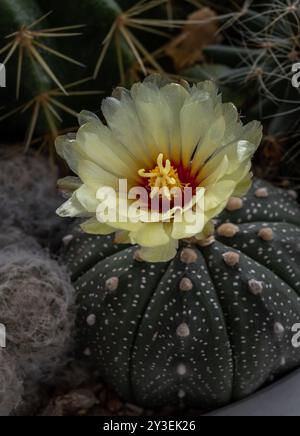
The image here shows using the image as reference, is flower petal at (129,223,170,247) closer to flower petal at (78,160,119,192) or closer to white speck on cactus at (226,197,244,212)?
flower petal at (78,160,119,192)

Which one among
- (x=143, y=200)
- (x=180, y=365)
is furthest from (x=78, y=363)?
(x=143, y=200)

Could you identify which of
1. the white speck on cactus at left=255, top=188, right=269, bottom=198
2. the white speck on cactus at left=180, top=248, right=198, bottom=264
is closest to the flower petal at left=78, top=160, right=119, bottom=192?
the white speck on cactus at left=180, top=248, right=198, bottom=264

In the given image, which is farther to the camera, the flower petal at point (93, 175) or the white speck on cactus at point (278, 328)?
the white speck on cactus at point (278, 328)

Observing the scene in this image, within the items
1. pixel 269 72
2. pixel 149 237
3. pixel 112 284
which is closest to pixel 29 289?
pixel 112 284

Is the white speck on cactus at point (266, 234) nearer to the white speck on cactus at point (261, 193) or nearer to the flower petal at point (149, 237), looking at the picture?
the white speck on cactus at point (261, 193)

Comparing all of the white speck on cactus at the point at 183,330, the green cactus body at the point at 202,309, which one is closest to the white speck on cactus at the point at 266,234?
the green cactus body at the point at 202,309

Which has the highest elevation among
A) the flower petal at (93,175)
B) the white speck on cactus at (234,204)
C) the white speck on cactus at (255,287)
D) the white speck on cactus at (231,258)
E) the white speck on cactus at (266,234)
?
the flower petal at (93,175)

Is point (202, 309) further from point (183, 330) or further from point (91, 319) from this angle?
point (91, 319)
